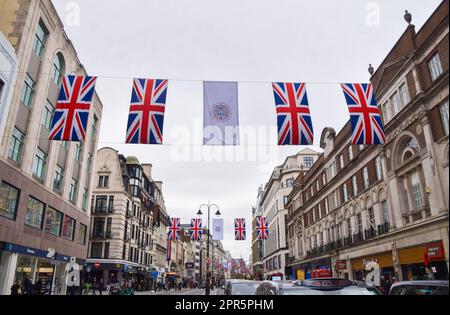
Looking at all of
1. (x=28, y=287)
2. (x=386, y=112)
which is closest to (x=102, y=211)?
(x=28, y=287)

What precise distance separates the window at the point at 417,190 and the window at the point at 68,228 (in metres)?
27.0

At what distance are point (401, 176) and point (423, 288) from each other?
1959cm

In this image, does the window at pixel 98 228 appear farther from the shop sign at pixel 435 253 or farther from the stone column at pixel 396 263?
the shop sign at pixel 435 253

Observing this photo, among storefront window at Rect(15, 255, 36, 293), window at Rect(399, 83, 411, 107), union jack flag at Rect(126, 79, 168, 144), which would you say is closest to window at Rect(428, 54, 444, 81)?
window at Rect(399, 83, 411, 107)

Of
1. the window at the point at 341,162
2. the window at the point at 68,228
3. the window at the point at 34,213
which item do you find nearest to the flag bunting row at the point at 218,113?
the window at the point at 34,213

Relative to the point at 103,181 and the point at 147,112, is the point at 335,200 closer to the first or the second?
the point at 147,112

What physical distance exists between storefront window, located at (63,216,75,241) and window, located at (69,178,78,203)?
195cm

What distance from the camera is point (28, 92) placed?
22234 millimetres

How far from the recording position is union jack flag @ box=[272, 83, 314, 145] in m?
12.6

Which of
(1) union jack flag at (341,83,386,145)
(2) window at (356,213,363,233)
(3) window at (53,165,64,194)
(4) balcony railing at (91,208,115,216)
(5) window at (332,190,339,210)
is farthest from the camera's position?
(4) balcony railing at (91,208,115,216)

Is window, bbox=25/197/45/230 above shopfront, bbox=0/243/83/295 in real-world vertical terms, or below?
above

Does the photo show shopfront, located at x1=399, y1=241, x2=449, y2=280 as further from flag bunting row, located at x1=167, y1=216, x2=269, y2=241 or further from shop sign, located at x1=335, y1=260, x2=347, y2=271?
flag bunting row, located at x1=167, y1=216, x2=269, y2=241

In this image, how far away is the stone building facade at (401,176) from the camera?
58.0 feet

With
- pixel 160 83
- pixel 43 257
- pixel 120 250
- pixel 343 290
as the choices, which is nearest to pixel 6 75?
pixel 160 83
